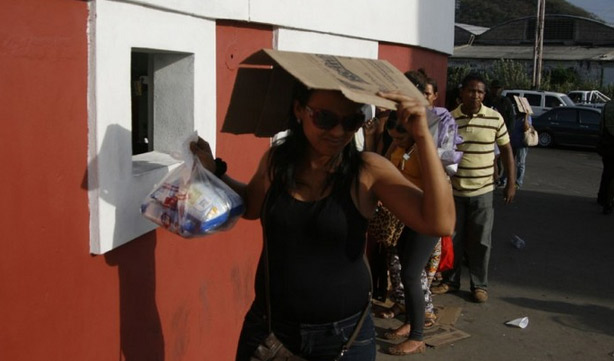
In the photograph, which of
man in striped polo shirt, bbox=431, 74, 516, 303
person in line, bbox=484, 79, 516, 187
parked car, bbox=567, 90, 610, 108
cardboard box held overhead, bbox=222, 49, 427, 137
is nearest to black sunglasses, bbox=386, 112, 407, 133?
man in striped polo shirt, bbox=431, 74, 516, 303

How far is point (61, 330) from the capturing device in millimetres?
2775

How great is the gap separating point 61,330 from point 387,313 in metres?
3.92

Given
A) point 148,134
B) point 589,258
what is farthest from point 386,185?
point 589,258

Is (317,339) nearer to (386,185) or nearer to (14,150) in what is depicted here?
(386,185)

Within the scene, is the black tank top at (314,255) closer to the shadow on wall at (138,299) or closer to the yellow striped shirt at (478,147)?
the shadow on wall at (138,299)

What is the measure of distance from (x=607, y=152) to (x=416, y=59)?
13.4 ft

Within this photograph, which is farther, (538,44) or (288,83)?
(538,44)

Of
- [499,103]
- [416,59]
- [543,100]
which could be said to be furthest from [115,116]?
[543,100]

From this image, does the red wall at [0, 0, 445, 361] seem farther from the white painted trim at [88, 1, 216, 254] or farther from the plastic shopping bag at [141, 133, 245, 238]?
the plastic shopping bag at [141, 133, 245, 238]

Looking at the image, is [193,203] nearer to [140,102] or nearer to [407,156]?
[140,102]

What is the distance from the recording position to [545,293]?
7.27 metres

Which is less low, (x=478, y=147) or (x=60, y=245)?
(x=478, y=147)

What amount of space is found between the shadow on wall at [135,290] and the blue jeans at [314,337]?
73 cm

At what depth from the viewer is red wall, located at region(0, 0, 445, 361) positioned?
7.95 feet
